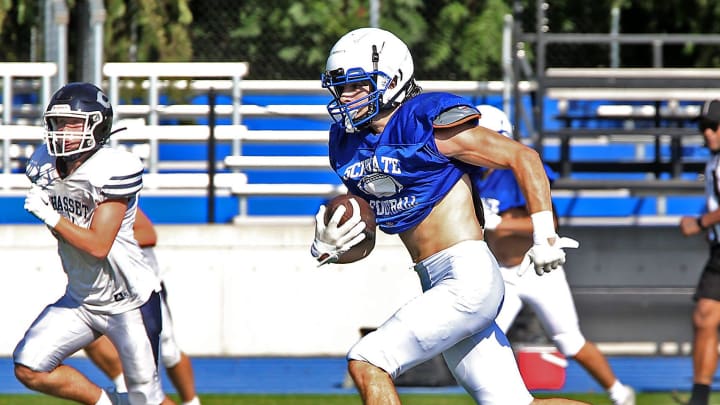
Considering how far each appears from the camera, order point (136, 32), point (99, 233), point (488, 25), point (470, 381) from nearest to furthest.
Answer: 1. point (470, 381)
2. point (99, 233)
3. point (136, 32)
4. point (488, 25)

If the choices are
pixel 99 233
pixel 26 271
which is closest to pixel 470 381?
pixel 99 233

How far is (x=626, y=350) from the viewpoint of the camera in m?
10.6

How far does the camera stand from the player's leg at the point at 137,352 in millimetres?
5918

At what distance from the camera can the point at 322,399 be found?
818 cm

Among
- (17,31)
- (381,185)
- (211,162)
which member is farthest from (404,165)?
(17,31)

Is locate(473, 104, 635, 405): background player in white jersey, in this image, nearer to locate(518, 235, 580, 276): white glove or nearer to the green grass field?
the green grass field

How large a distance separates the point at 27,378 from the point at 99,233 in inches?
29.3

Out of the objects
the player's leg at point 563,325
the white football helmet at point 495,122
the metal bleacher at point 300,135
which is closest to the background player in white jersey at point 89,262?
the white football helmet at point 495,122

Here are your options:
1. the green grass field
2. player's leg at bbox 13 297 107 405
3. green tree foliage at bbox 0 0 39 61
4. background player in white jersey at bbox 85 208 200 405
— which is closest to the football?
player's leg at bbox 13 297 107 405

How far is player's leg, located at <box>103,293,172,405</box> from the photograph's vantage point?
5.92 m

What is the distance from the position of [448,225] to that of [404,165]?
0.29m

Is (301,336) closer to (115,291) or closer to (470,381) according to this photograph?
(115,291)

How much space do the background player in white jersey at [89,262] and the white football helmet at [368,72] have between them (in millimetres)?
1301

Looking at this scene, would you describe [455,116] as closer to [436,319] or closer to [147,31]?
[436,319]
